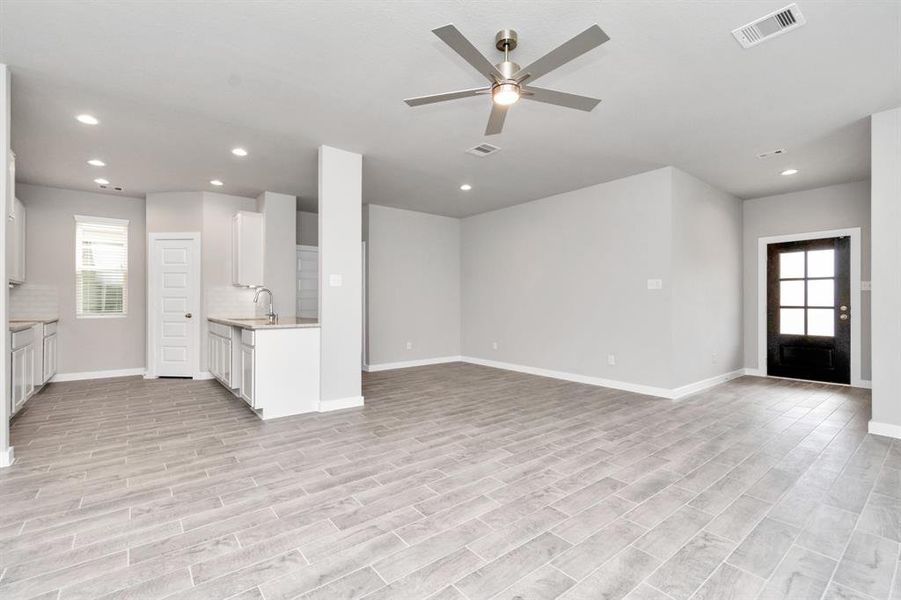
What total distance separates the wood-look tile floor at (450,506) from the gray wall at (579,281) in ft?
4.30

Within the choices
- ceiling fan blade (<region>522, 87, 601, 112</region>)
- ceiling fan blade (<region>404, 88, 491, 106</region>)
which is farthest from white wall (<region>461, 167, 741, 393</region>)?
ceiling fan blade (<region>404, 88, 491, 106</region>)

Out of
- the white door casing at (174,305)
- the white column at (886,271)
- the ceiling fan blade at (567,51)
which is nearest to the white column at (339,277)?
the ceiling fan blade at (567,51)

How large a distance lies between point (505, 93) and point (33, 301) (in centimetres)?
698

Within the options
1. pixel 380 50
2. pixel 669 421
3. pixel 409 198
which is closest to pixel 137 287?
pixel 409 198

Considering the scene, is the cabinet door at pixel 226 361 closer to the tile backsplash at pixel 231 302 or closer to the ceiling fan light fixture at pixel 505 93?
the tile backsplash at pixel 231 302

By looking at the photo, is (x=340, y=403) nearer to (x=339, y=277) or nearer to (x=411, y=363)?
(x=339, y=277)

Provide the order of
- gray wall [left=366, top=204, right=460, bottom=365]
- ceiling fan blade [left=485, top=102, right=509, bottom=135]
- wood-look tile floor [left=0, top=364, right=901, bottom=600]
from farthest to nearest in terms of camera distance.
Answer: gray wall [left=366, top=204, right=460, bottom=365] < ceiling fan blade [left=485, top=102, right=509, bottom=135] < wood-look tile floor [left=0, top=364, right=901, bottom=600]

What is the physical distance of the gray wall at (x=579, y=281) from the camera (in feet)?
16.9

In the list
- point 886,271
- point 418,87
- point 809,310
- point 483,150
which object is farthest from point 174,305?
point 809,310

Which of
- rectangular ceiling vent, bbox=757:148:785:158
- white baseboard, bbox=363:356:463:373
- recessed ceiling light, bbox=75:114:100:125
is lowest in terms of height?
white baseboard, bbox=363:356:463:373

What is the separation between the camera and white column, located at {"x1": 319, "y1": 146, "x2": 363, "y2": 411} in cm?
439

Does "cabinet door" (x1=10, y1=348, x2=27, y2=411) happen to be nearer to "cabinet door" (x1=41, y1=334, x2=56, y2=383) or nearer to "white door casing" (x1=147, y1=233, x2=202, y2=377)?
"cabinet door" (x1=41, y1=334, x2=56, y2=383)

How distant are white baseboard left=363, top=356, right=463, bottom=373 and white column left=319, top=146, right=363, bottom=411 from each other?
2.37 meters

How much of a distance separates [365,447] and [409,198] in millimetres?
4304
